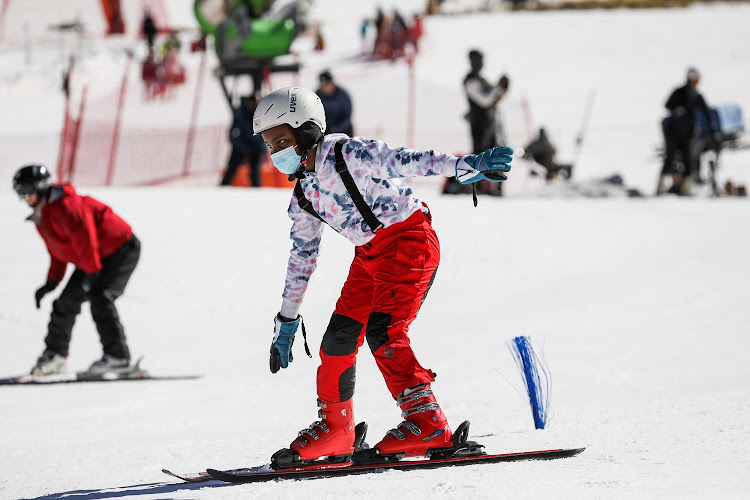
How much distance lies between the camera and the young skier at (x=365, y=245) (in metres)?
4.12

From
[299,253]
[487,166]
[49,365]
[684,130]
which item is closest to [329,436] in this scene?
[299,253]

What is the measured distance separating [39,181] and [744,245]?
8.10 m

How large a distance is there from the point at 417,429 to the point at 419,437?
0.11 feet

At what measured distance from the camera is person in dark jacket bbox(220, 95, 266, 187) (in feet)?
43.6

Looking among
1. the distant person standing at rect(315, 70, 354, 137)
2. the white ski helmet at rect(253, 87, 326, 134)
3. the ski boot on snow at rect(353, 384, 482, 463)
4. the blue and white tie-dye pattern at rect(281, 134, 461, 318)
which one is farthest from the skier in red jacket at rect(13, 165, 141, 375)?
the distant person standing at rect(315, 70, 354, 137)

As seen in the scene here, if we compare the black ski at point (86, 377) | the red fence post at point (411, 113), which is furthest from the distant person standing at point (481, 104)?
the black ski at point (86, 377)

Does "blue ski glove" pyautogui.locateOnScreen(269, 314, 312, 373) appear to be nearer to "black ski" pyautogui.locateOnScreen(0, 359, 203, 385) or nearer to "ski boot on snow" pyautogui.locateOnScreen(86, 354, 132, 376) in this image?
"black ski" pyautogui.locateOnScreen(0, 359, 203, 385)

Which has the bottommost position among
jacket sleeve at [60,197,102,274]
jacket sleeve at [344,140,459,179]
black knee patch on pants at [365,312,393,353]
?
black knee patch on pants at [365,312,393,353]

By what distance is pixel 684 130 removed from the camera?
50.3 feet

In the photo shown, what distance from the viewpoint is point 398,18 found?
118 ft

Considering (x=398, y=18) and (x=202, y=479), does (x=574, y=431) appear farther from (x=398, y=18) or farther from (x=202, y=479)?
(x=398, y=18)

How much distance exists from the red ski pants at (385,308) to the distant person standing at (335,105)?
8161 millimetres

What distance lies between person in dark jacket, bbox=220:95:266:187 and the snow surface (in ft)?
3.49

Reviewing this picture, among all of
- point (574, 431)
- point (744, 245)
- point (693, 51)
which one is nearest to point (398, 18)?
point (693, 51)
